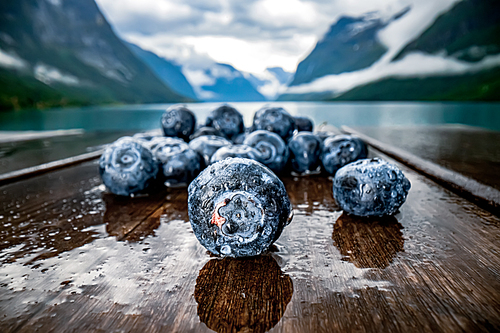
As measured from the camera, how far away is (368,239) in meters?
1.03

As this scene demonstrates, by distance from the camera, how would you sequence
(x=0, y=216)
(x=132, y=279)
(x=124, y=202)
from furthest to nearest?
(x=124, y=202) < (x=0, y=216) < (x=132, y=279)

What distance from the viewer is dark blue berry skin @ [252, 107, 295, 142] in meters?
2.35

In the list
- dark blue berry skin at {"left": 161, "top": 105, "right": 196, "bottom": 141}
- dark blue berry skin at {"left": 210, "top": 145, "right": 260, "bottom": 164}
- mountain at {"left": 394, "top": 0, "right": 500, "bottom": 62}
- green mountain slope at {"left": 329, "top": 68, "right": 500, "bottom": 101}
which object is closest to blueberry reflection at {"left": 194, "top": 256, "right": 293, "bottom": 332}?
dark blue berry skin at {"left": 210, "top": 145, "right": 260, "bottom": 164}

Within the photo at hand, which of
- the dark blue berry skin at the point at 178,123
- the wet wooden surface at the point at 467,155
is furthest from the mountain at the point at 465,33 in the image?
the dark blue berry skin at the point at 178,123

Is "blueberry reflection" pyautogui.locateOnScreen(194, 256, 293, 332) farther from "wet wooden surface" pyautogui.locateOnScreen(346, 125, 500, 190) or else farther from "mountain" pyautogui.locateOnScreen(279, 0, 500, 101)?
"mountain" pyautogui.locateOnScreen(279, 0, 500, 101)

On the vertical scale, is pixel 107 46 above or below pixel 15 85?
above

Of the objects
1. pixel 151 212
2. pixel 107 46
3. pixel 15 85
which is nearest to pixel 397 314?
pixel 151 212

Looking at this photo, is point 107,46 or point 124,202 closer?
point 124,202

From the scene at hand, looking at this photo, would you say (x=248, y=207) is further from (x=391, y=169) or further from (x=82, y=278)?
(x=391, y=169)

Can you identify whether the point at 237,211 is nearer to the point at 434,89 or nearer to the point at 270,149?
the point at 270,149

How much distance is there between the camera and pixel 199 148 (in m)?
1.94

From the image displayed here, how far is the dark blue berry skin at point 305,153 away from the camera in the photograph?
1974 millimetres

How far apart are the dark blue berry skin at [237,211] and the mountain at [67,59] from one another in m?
50.2

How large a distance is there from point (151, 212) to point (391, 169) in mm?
925
